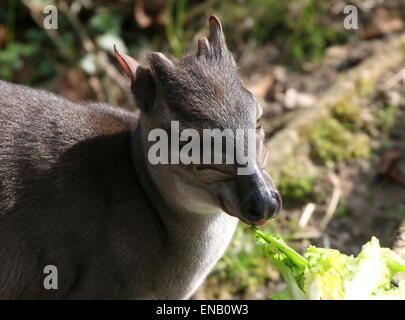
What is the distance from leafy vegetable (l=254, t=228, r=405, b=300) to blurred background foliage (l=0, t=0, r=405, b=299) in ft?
6.59

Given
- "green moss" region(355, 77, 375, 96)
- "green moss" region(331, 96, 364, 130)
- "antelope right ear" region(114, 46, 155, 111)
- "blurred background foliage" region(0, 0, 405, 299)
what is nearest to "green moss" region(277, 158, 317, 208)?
"blurred background foliage" region(0, 0, 405, 299)

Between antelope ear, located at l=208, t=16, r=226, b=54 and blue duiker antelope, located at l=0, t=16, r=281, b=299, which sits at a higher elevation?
antelope ear, located at l=208, t=16, r=226, b=54

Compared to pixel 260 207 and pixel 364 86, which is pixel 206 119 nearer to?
pixel 260 207

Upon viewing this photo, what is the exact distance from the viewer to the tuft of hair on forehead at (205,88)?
12.9 feet

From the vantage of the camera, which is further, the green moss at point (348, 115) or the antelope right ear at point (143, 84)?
the green moss at point (348, 115)

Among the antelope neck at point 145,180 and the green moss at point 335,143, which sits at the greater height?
the green moss at point 335,143

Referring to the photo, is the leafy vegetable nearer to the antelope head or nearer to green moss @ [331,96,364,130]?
the antelope head

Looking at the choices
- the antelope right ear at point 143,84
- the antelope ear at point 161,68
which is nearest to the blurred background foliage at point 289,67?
the antelope right ear at point 143,84

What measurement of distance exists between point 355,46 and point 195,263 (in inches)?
160

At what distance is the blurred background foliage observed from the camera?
623cm

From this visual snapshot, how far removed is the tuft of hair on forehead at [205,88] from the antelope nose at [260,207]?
16.5 inches

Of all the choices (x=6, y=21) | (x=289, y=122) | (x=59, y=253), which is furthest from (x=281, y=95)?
(x=59, y=253)

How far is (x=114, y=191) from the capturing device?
4.34 metres

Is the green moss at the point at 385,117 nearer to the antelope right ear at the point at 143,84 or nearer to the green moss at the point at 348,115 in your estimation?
the green moss at the point at 348,115
